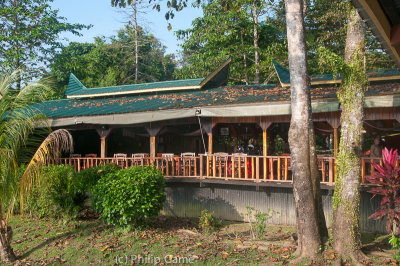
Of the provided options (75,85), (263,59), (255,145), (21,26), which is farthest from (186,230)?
(21,26)

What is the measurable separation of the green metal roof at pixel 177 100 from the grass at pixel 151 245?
404 centimetres

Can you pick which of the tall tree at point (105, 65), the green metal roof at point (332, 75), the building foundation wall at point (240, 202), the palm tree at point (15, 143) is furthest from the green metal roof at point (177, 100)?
the tall tree at point (105, 65)

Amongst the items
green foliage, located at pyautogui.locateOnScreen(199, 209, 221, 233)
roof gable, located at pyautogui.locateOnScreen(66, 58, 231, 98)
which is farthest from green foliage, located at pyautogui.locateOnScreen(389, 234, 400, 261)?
roof gable, located at pyautogui.locateOnScreen(66, 58, 231, 98)

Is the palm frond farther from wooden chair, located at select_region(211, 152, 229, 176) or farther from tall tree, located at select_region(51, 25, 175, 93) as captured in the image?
tall tree, located at select_region(51, 25, 175, 93)

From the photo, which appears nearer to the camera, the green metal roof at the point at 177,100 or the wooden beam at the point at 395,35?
the wooden beam at the point at 395,35

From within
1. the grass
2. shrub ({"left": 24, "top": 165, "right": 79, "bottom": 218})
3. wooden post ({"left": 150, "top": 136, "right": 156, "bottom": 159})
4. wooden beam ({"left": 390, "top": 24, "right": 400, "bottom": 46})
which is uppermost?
wooden beam ({"left": 390, "top": 24, "right": 400, "bottom": 46})

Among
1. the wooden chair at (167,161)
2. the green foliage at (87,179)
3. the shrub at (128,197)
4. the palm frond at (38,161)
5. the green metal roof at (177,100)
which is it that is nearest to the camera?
the palm frond at (38,161)

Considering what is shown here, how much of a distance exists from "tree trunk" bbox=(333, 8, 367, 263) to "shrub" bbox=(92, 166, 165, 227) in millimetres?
Result: 4365

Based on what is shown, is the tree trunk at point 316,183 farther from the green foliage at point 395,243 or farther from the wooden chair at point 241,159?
the wooden chair at point 241,159

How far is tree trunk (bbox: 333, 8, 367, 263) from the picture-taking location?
6.88 m

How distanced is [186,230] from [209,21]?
703 inches

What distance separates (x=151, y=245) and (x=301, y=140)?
423cm

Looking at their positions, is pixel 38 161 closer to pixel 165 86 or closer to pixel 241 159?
pixel 241 159

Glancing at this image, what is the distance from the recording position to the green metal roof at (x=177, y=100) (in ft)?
38.8
